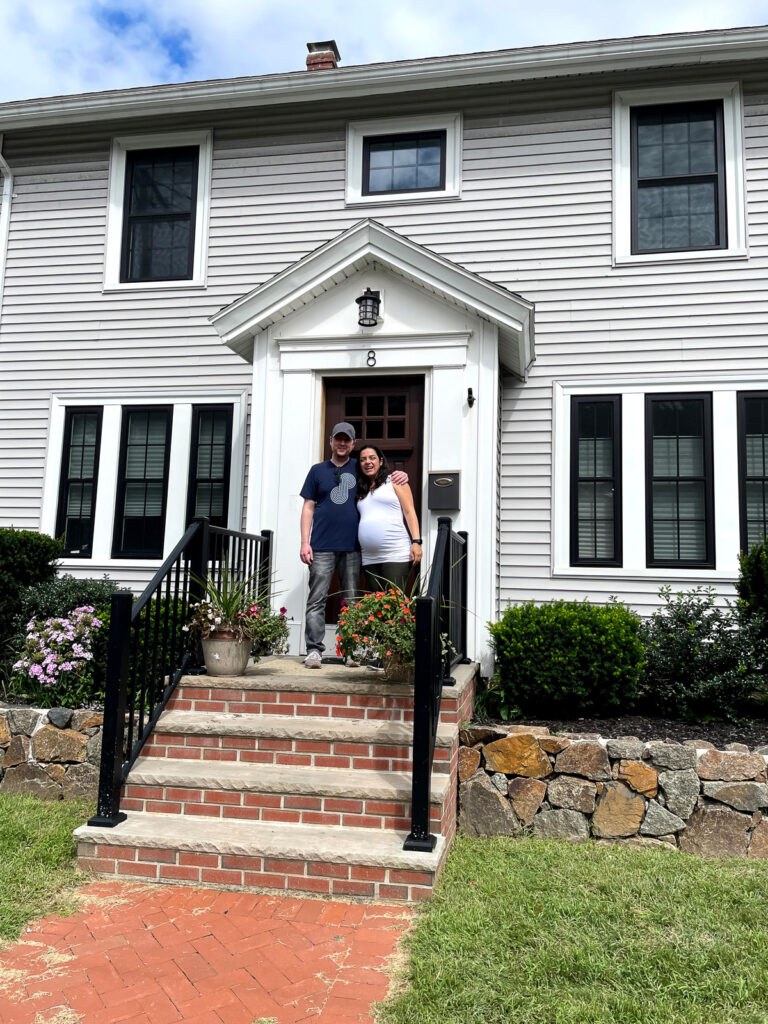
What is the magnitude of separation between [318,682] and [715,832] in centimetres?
239

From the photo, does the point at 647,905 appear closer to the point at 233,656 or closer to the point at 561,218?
the point at 233,656

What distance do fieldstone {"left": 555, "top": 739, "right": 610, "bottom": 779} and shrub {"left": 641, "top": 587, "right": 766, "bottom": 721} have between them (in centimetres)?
103

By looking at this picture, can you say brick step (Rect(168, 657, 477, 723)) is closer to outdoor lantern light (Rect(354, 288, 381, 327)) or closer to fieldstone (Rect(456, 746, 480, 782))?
fieldstone (Rect(456, 746, 480, 782))

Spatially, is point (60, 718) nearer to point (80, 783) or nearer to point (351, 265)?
point (80, 783)

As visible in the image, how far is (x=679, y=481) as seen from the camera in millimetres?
6887

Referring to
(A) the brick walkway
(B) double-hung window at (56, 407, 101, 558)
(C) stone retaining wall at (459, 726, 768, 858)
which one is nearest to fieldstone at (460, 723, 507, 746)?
(C) stone retaining wall at (459, 726, 768, 858)

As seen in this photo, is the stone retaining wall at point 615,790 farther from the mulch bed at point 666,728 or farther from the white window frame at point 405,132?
the white window frame at point 405,132

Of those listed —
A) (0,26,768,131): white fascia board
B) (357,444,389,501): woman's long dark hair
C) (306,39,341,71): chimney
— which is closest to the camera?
(357,444,389,501): woman's long dark hair

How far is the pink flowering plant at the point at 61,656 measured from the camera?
566cm

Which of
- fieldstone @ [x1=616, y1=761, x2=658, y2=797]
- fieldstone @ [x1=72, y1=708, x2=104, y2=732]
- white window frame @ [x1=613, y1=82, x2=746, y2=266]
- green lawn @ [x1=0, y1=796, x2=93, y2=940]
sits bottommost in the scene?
green lawn @ [x1=0, y1=796, x2=93, y2=940]

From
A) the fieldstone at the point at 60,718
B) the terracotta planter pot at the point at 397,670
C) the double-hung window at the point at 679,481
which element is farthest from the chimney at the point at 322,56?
the fieldstone at the point at 60,718

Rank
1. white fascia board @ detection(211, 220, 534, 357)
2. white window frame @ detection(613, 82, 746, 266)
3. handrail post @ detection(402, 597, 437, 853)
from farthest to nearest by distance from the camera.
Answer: white window frame @ detection(613, 82, 746, 266) → white fascia board @ detection(211, 220, 534, 357) → handrail post @ detection(402, 597, 437, 853)

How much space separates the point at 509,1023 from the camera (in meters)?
2.65

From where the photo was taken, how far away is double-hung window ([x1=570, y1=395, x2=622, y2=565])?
6.93 meters
